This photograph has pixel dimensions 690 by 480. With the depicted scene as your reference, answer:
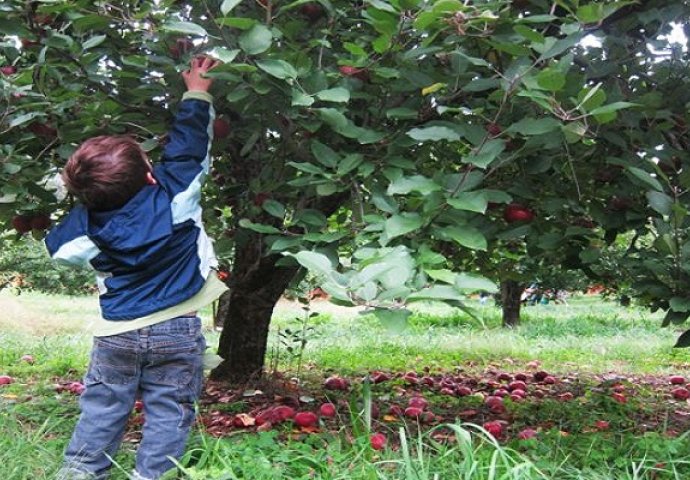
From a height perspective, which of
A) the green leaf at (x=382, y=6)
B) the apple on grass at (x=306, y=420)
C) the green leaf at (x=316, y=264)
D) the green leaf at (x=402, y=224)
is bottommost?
the apple on grass at (x=306, y=420)

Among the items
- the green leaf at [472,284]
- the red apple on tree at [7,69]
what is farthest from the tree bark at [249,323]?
the green leaf at [472,284]

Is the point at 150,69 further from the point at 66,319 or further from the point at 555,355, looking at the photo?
the point at 66,319

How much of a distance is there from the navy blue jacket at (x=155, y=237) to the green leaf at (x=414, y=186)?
615 mm

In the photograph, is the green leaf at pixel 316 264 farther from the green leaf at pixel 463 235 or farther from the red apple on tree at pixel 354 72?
the red apple on tree at pixel 354 72

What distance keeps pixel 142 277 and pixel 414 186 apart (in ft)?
2.85

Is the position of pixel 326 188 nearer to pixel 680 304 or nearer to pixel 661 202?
pixel 661 202

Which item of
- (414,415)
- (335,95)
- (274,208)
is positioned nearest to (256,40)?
(335,95)

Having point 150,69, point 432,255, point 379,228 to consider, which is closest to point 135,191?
point 150,69

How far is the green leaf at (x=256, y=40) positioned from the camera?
1.59m

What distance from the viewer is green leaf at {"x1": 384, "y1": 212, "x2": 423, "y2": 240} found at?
1.54 m

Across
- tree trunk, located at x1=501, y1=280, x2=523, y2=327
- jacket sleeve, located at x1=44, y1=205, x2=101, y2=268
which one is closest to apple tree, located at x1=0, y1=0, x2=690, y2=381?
jacket sleeve, located at x1=44, y1=205, x2=101, y2=268

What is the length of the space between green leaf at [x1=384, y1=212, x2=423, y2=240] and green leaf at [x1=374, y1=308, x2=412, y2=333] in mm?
352

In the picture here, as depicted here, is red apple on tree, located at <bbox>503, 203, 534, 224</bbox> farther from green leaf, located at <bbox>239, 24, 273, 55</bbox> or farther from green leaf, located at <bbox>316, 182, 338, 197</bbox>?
green leaf, located at <bbox>239, 24, 273, 55</bbox>

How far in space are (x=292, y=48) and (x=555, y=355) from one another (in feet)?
17.0
